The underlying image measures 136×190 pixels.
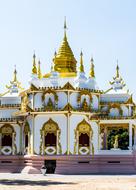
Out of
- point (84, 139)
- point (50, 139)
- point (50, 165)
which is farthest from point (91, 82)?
point (50, 165)

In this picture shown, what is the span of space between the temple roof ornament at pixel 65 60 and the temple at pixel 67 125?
7.86ft

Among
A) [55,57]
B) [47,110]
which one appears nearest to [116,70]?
[55,57]

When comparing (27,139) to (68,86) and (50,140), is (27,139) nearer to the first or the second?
(50,140)

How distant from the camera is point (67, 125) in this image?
38.4 metres

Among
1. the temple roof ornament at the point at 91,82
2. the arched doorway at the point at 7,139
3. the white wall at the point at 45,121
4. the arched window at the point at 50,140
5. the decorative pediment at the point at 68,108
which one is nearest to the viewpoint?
the decorative pediment at the point at 68,108

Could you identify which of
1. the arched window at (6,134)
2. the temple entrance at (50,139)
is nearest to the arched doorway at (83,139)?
the temple entrance at (50,139)

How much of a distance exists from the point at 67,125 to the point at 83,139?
193 cm

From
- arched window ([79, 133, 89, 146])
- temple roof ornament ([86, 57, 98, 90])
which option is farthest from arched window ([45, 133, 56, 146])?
temple roof ornament ([86, 57, 98, 90])

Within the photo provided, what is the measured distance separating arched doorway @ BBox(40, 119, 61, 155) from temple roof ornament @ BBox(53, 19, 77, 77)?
7.26 meters

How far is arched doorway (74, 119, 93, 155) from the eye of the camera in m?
38.8

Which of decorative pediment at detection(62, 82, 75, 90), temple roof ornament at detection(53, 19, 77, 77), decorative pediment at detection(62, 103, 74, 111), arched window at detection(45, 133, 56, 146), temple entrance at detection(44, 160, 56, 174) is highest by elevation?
temple roof ornament at detection(53, 19, 77, 77)

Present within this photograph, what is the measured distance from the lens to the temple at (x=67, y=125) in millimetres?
38469

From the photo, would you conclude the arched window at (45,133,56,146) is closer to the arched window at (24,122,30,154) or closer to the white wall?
the white wall

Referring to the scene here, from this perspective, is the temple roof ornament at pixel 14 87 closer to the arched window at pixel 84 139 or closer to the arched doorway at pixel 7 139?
the arched doorway at pixel 7 139
